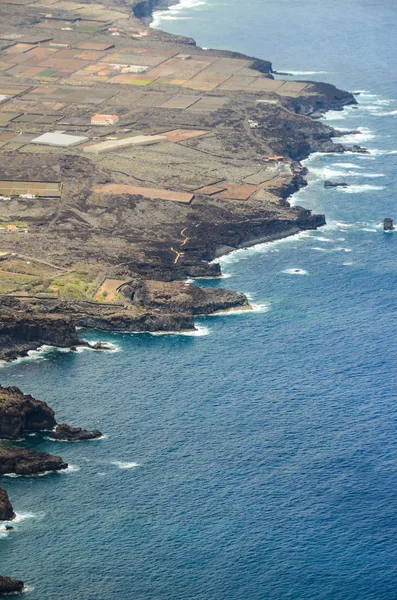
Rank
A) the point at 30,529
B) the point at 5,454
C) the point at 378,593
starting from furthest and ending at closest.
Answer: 1. the point at 5,454
2. the point at 30,529
3. the point at 378,593

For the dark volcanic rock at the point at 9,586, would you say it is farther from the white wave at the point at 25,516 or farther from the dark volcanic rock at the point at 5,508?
the white wave at the point at 25,516

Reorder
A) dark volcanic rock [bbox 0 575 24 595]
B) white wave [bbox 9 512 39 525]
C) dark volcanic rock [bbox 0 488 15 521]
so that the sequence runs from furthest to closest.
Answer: white wave [bbox 9 512 39 525] < dark volcanic rock [bbox 0 488 15 521] < dark volcanic rock [bbox 0 575 24 595]

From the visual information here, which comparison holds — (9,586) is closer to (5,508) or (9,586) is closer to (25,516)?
(5,508)

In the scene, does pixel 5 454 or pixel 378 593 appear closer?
pixel 378 593

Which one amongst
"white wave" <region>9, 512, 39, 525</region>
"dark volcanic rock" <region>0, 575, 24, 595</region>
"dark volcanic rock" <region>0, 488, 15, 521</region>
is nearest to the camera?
"dark volcanic rock" <region>0, 575, 24, 595</region>

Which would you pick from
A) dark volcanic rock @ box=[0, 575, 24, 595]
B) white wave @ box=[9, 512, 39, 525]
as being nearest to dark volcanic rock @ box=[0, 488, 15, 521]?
white wave @ box=[9, 512, 39, 525]

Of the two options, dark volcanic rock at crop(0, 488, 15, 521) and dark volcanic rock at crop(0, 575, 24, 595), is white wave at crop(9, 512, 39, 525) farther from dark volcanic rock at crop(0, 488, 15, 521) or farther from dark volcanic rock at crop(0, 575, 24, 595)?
dark volcanic rock at crop(0, 575, 24, 595)

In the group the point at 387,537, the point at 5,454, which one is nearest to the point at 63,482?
the point at 5,454

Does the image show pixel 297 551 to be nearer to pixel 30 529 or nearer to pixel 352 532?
pixel 352 532
